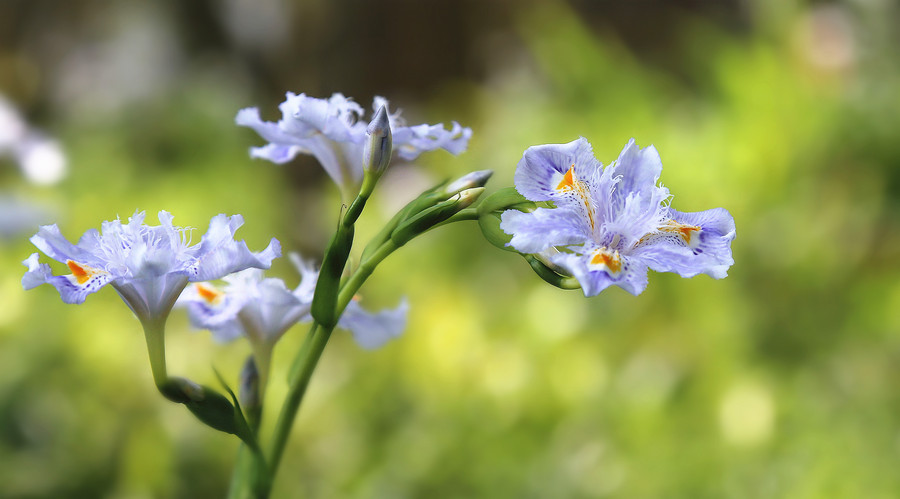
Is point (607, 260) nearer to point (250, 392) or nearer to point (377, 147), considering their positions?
point (377, 147)

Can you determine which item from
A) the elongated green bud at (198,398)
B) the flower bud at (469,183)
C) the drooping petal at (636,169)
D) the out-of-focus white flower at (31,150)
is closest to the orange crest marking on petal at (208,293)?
the elongated green bud at (198,398)

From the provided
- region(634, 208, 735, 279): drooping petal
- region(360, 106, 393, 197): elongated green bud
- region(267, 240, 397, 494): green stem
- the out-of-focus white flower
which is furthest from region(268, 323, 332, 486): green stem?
the out-of-focus white flower

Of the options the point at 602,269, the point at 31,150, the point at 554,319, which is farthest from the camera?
the point at 554,319

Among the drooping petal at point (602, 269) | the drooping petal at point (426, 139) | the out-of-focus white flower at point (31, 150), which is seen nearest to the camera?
the drooping petal at point (602, 269)

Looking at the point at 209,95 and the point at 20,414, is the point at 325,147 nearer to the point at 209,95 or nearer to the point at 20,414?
the point at 20,414

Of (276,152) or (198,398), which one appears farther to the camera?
(276,152)

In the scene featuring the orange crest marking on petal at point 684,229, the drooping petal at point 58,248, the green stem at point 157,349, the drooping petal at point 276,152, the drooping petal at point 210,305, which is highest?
the drooping petal at point 276,152

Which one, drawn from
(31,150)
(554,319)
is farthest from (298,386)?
(554,319)

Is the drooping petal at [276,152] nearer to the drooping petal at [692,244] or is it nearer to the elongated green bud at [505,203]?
the elongated green bud at [505,203]
